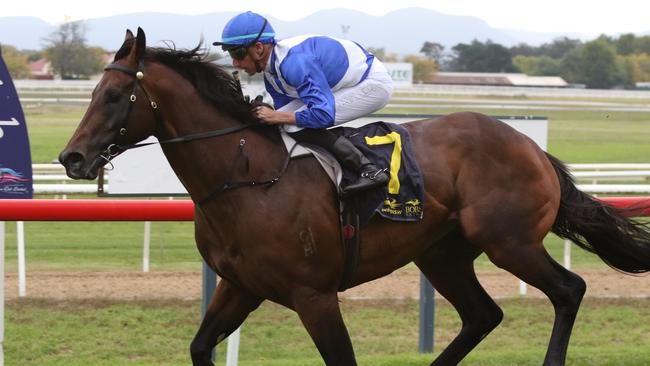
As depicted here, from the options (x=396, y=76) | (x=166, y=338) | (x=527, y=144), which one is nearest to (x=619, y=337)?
(x=527, y=144)

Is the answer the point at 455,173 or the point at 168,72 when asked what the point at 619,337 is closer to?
the point at 455,173

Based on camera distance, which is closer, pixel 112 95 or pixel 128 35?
pixel 112 95

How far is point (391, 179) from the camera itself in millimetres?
4160

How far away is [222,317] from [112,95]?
3.41 ft

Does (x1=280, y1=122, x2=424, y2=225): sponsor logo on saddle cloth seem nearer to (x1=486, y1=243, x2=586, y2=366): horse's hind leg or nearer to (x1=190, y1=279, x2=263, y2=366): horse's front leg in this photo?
(x1=486, y1=243, x2=586, y2=366): horse's hind leg

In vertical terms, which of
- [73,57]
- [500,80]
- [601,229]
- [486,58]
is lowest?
[500,80]

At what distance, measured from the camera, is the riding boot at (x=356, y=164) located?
404cm

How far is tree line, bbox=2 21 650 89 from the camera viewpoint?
57.8 metres

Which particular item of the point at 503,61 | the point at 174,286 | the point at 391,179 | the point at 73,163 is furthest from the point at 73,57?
the point at 73,163

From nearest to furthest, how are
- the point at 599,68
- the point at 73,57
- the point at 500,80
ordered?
the point at 73,57, the point at 599,68, the point at 500,80

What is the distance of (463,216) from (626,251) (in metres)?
0.92

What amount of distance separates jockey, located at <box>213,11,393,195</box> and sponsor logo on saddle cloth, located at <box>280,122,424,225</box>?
0.06 metres

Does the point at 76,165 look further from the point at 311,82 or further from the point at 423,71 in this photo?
the point at 423,71

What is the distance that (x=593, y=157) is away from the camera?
23.1 metres
